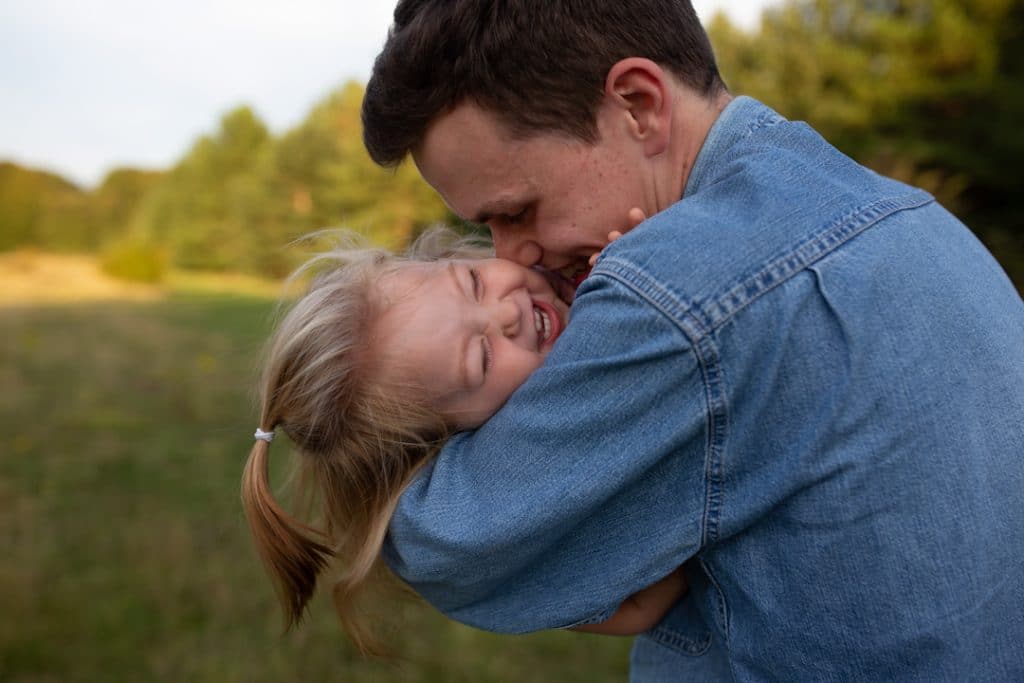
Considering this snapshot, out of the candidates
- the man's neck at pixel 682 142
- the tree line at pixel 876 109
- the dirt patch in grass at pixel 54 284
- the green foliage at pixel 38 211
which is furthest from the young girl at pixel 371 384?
the green foliage at pixel 38 211

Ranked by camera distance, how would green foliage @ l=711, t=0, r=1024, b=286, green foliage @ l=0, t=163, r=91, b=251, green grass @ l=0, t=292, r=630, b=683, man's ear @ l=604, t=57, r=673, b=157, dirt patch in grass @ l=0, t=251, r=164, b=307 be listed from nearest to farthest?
man's ear @ l=604, t=57, r=673, b=157
green grass @ l=0, t=292, r=630, b=683
green foliage @ l=711, t=0, r=1024, b=286
dirt patch in grass @ l=0, t=251, r=164, b=307
green foliage @ l=0, t=163, r=91, b=251

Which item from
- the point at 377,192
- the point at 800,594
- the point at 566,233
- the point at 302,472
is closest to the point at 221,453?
the point at 302,472

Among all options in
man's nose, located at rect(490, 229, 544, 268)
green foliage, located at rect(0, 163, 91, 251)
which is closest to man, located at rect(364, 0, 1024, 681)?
man's nose, located at rect(490, 229, 544, 268)

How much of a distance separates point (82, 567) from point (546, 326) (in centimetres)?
431

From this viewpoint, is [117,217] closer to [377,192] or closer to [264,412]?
[377,192]

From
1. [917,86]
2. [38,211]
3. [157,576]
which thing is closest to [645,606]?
[157,576]

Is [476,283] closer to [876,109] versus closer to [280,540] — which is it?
[280,540]

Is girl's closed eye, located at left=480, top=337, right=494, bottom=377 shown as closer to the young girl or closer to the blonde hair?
the young girl

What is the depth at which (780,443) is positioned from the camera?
1.26 meters

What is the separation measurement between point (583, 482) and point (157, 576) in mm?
4501

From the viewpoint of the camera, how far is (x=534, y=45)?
160cm

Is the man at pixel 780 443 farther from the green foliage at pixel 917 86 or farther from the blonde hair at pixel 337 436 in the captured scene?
the green foliage at pixel 917 86

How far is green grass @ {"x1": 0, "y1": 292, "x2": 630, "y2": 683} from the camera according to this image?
4.14 metres

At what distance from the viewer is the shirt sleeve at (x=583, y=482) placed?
1243mm
